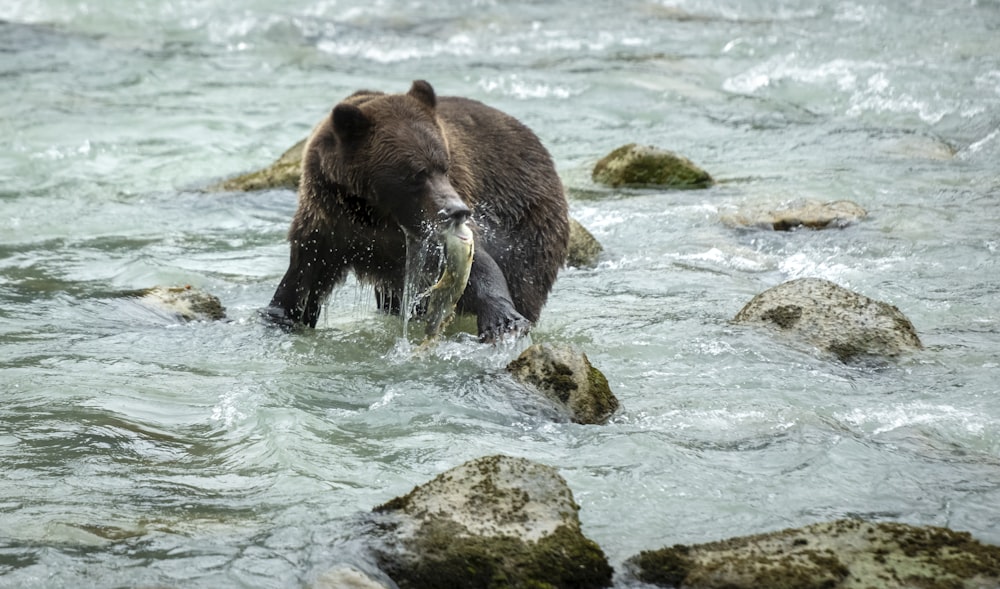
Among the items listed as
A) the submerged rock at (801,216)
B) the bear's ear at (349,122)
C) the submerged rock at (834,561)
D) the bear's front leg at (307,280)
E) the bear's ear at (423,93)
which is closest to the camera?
the submerged rock at (834,561)

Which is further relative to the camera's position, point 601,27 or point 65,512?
point 601,27

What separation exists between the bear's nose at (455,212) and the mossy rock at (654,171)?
16.2ft

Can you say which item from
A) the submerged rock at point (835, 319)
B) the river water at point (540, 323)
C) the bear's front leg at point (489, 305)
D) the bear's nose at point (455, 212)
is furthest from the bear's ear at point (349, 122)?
the submerged rock at point (835, 319)

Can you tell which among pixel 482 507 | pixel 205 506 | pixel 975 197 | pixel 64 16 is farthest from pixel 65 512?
pixel 64 16

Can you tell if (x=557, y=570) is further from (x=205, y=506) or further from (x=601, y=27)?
(x=601, y=27)

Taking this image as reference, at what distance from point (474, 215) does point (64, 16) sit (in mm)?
15299

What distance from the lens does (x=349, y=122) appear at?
6.10 m

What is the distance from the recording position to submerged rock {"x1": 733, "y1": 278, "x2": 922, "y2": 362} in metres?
6.25

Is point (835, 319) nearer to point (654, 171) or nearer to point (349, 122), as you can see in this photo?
point (349, 122)

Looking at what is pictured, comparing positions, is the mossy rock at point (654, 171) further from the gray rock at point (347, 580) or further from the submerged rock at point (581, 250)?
the gray rock at point (347, 580)

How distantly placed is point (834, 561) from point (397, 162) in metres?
3.11

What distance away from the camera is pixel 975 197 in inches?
384

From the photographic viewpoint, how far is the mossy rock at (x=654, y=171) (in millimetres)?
10641

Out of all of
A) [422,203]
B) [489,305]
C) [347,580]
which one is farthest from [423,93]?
[347,580]
